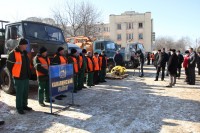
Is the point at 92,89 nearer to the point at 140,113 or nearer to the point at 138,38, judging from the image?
the point at 140,113

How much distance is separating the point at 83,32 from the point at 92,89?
29.3 metres

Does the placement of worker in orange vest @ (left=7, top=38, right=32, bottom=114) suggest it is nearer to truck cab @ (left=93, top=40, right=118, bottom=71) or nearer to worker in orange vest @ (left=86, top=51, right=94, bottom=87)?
worker in orange vest @ (left=86, top=51, right=94, bottom=87)

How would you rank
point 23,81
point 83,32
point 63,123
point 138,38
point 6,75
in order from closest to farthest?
point 63,123, point 23,81, point 6,75, point 83,32, point 138,38

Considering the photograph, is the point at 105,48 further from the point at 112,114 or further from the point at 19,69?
the point at 19,69

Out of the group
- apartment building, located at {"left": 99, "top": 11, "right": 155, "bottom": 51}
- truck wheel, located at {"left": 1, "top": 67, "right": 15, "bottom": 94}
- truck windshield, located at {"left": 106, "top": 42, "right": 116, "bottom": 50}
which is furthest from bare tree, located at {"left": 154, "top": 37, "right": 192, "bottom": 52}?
truck wheel, located at {"left": 1, "top": 67, "right": 15, "bottom": 94}

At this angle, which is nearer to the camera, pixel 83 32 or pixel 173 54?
pixel 173 54

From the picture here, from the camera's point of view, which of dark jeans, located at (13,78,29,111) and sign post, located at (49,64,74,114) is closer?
dark jeans, located at (13,78,29,111)

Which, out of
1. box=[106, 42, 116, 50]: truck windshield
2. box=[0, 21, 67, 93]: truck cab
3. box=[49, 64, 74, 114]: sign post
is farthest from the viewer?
box=[106, 42, 116, 50]: truck windshield

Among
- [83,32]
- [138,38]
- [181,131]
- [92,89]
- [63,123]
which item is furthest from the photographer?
[138,38]

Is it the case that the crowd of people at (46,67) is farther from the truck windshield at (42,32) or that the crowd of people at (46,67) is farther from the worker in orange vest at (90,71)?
the truck windshield at (42,32)

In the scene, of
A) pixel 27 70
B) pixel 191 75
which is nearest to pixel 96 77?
pixel 191 75

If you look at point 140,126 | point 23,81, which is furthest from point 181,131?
point 23,81

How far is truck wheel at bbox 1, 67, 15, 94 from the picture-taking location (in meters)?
8.77

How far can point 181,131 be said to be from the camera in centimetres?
550
